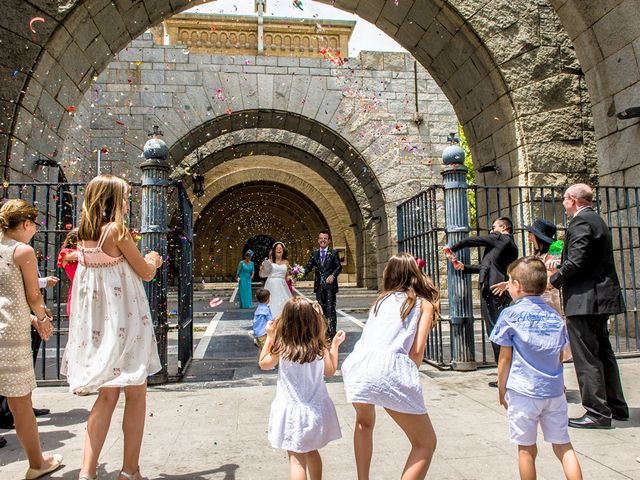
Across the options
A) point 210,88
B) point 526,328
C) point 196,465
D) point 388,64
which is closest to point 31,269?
point 196,465

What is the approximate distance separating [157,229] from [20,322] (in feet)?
7.98

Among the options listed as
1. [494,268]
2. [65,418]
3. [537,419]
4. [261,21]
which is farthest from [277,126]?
[537,419]

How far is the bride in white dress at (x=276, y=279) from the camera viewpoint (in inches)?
280

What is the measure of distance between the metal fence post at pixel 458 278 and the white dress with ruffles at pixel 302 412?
139 inches

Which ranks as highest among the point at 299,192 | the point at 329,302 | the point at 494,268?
the point at 299,192

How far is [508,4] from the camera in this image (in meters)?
7.38

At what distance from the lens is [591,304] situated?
387 centimetres

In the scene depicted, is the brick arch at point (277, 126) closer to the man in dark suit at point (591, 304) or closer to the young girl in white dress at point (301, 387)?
the man in dark suit at point (591, 304)

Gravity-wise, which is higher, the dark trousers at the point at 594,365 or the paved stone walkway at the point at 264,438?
the dark trousers at the point at 594,365

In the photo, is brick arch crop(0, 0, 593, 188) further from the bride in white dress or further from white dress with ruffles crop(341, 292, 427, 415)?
white dress with ruffles crop(341, 292, 427, 415)

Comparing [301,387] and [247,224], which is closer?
[301,387]

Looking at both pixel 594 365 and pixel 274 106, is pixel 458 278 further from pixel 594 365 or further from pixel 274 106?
pixel 274 106

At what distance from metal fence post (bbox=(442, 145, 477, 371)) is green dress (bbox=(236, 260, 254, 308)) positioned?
9.10 m

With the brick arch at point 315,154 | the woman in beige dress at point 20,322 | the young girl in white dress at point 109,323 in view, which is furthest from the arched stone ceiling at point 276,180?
the young girl in white dress at point 109,323
